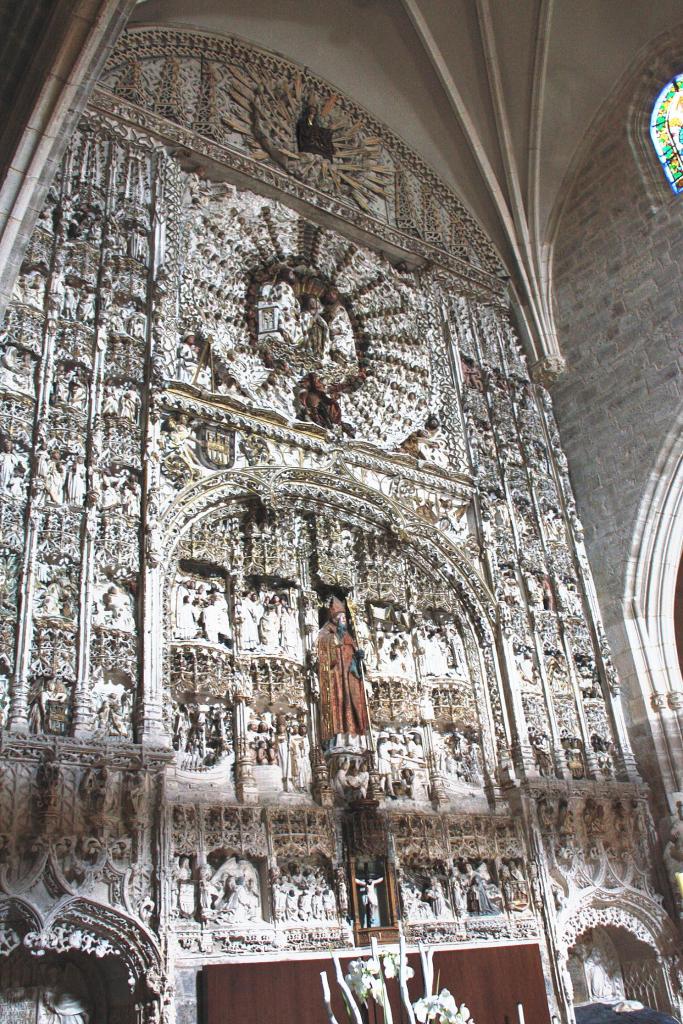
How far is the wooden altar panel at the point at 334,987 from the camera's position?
7.73m

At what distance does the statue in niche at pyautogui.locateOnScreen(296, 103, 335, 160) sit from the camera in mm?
13164

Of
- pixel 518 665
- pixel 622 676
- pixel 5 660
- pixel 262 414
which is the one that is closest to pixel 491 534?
pixel 518 665

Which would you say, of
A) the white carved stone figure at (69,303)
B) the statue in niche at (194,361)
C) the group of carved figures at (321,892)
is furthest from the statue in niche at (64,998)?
the white carved stone figure at (69,303)

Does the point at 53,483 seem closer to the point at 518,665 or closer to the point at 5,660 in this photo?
the point at 5,660

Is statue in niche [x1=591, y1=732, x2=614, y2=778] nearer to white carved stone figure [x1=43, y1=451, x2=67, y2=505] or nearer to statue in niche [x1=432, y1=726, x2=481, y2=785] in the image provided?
statue in niche [x1=432, y1=726, x2=481, y2=785]

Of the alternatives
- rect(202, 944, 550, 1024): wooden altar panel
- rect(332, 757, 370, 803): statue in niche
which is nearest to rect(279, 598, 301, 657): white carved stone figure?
rect(332, 757, 370, 803): statue in niche

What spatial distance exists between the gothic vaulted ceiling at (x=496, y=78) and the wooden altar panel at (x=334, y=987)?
8.29 meters

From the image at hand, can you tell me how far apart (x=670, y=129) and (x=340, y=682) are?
984 cm

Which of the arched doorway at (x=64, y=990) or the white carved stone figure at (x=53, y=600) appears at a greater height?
the white carved stone figure at (x=53, y=600)

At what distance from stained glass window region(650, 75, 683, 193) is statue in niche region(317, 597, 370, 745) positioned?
8.40 meters

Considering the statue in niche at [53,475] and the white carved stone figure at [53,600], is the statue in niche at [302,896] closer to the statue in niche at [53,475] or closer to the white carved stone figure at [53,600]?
the white carved stone figure at [53,600]

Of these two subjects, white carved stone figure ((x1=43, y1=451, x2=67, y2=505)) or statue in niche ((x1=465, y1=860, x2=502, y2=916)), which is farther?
statue in niche ((x1=465, y1=860, x2=502, y2=916))

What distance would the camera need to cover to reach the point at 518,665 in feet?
36.9

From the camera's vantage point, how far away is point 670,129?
14203mm
